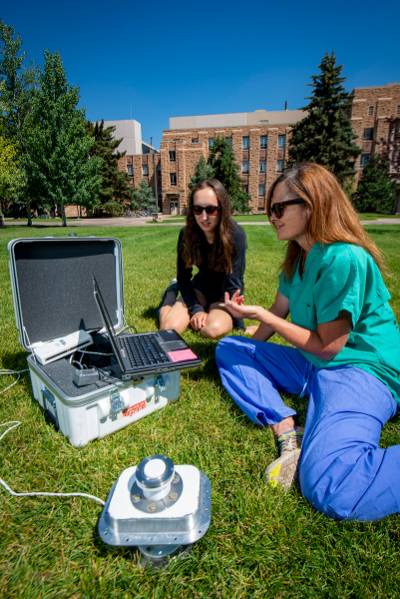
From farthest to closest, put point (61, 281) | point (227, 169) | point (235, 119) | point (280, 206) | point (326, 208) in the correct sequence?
point (235, 119) < point (227, 169) < point (61, 281) < point (280, 206) < point (326, 208)

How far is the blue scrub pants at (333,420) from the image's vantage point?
130cm

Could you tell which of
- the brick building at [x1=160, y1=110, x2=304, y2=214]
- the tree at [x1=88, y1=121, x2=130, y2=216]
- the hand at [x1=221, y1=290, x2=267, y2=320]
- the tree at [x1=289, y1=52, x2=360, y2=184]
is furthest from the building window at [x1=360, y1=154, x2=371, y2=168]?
the hand at [x1=221, y1=290, x2=267, y2=320]

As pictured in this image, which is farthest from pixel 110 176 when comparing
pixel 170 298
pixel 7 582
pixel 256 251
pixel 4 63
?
pixel 7 582

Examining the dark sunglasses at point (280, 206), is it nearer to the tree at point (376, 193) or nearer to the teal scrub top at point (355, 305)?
the teal scrub top at point (355, 305)

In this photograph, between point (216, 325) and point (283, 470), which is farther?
point (216, 325)

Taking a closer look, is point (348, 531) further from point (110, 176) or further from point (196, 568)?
point (110, 176)

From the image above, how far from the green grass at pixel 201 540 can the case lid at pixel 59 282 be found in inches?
22.2

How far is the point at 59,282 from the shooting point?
81.9 inches

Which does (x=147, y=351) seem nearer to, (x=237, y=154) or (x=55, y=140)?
(x=55, y=140)

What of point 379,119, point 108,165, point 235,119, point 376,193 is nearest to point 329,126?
point 376,193

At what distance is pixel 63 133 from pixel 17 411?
81.7 ft

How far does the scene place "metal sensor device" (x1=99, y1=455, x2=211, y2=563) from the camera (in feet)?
3.60

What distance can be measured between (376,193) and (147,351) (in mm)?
37784

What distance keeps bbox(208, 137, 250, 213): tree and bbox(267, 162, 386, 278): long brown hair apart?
109 ft
